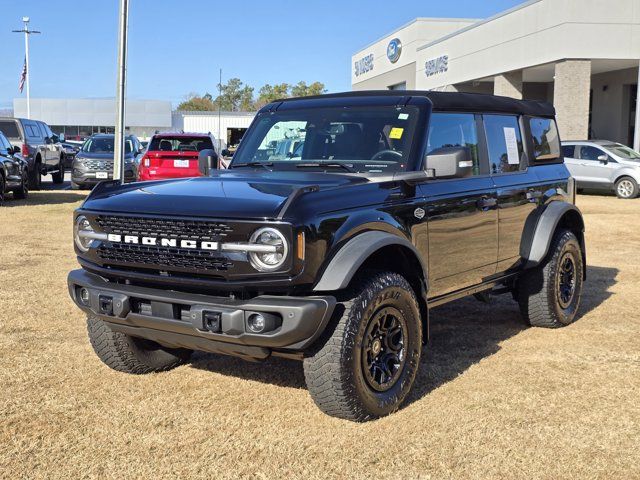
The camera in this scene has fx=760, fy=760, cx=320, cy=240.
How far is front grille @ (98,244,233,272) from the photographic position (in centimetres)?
398

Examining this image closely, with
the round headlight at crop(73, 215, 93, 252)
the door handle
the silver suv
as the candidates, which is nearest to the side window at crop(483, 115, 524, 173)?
the door handle

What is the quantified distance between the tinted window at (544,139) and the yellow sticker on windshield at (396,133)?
189cm

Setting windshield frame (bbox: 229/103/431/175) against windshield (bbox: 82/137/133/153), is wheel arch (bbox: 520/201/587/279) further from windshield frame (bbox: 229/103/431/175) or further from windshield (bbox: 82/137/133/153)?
windshield (bbox: 82/137/133/153)

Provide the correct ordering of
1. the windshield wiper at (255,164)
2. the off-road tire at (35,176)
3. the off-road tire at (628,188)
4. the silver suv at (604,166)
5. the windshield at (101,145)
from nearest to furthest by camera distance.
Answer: the windshield wiper at (255,164)
the off-road tire at (628,188)
the silver suv at (604,166)
the off-road tire at (35,176)
the windshield at (101,145)

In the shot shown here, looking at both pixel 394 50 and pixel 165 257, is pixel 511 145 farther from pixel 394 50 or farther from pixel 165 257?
pixel 394 50

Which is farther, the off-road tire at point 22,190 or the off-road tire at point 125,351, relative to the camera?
the off-road tire at point 22,190

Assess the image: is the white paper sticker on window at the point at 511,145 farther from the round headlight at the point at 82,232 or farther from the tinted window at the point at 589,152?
the tinted window at the point at 589,152

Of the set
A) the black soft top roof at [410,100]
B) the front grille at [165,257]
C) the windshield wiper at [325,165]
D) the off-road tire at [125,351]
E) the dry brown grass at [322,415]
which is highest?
the black soft top roof at [410,100]

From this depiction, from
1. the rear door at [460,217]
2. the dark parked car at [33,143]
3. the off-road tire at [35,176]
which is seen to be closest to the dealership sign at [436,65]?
the dark parked car at [33,143]

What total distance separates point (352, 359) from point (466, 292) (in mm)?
1673

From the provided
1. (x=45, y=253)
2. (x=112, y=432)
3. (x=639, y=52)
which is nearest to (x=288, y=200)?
(x=112, y=432)

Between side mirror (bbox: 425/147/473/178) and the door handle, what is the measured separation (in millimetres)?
627

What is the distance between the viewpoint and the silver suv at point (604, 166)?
21270 millimetres

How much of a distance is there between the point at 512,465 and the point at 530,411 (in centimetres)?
81
